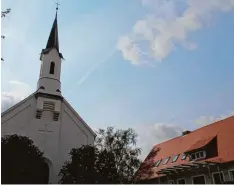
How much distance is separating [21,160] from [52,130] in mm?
6044

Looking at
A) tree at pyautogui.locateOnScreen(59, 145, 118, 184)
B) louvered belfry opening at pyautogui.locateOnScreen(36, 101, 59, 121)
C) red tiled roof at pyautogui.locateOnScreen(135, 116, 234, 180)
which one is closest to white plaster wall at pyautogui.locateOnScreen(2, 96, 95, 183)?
louvered belfry opening at pyautogui.locateOnScreen(36, 101, 59, 121)

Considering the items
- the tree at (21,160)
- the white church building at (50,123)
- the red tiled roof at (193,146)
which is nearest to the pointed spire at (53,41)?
the white church building at (50,123)

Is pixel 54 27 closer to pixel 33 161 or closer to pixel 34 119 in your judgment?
pixel 34 119

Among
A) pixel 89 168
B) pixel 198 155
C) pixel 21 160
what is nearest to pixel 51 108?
pixel 21 160

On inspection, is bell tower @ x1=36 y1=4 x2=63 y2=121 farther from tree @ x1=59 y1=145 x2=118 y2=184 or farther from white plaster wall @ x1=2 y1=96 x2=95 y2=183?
tree @ x1=59 y1=145 x2=118 y2=184

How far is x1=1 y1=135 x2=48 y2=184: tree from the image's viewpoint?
20.6 m

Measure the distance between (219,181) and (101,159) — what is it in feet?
31.7

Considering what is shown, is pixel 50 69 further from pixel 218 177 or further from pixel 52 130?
pixel 218 177

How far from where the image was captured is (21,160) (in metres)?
21.8

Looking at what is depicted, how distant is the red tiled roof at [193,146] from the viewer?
2541cm

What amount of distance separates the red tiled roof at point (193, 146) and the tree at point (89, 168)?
763 centimetres

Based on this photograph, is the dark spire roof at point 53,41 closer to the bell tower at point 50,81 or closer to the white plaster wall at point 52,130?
the bell tower at point 50,81

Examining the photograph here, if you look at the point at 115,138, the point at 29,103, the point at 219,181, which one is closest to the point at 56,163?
the point at 29,103

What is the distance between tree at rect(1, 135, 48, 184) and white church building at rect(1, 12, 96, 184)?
2.88 m
